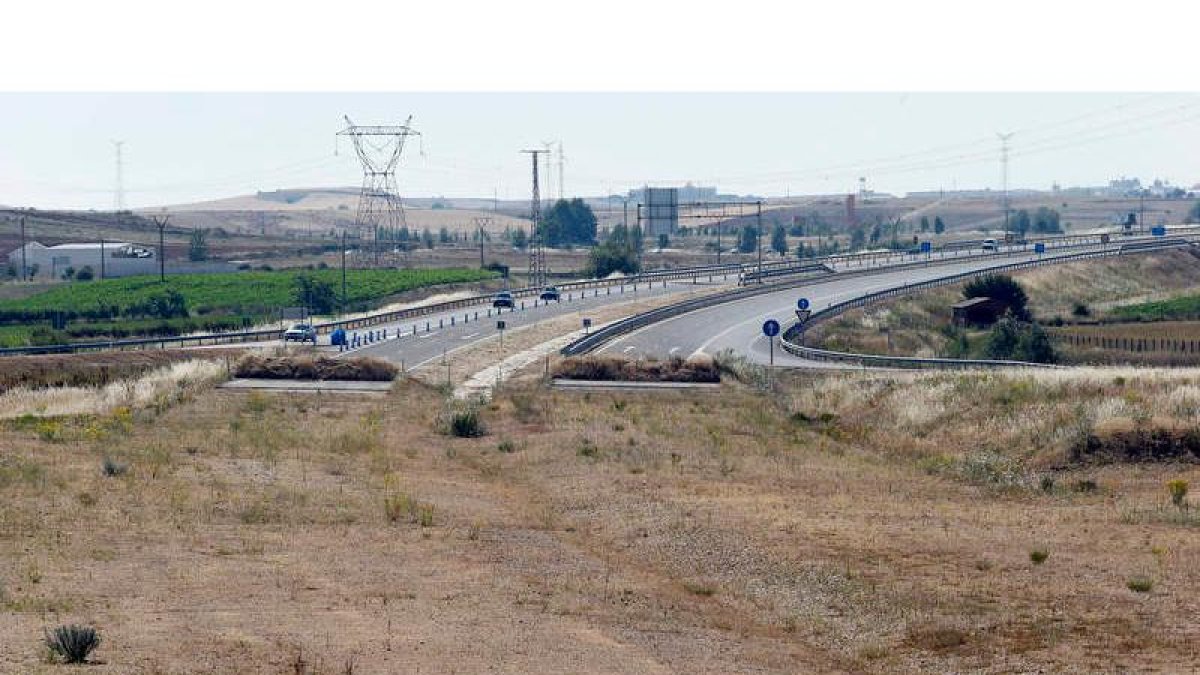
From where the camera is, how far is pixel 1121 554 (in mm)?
36344

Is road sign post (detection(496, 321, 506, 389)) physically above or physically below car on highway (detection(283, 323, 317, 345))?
below

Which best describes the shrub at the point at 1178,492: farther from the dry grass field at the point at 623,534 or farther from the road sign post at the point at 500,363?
the road sign post at the point at 500,363

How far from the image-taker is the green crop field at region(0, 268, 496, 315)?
418ft

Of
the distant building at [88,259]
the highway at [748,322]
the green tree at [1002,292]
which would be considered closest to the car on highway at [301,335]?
the highway at [748,322]

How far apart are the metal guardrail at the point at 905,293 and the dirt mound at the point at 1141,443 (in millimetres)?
18600

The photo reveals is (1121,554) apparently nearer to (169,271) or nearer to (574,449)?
(574,449)

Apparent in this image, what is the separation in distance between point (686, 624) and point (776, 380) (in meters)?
38.7

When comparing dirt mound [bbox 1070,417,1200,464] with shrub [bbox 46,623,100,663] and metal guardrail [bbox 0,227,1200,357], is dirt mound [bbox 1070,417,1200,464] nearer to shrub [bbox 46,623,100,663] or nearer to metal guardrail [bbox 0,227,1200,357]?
shrub [bbox 46,623,100,663]

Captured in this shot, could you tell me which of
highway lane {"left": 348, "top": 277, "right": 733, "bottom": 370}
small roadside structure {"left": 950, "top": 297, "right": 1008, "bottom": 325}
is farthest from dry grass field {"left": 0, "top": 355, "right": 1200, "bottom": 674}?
small roadside structure {"left": 950, "top": 297, "right": 1008, "bottom": 325}

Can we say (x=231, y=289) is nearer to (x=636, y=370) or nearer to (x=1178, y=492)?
(x=636, y=370)

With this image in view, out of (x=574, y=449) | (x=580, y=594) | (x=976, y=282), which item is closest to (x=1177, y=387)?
(x=574, y=449)

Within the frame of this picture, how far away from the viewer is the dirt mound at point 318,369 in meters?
70.4

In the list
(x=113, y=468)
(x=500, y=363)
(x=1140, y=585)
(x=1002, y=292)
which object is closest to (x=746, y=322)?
(x=1002, y=292)

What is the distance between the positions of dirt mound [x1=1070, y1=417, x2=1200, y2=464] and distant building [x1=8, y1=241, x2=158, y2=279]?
429 feet
